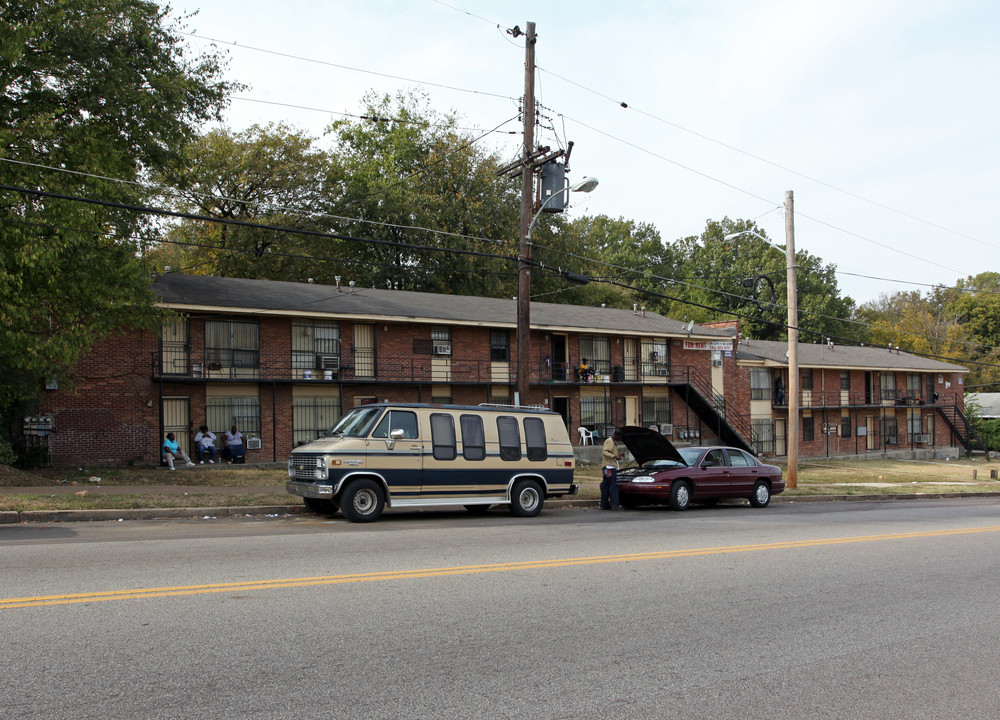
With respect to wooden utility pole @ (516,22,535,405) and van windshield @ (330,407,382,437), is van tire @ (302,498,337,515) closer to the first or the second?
van windshield @ (330,407,382,437)

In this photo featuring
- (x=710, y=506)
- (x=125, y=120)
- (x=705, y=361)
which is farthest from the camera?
(x=705, y=361)

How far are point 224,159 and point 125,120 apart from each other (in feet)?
63.9

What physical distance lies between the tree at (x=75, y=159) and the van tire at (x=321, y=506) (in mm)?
7334

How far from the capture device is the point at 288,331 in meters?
28.4

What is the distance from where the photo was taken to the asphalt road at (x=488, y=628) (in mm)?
5008

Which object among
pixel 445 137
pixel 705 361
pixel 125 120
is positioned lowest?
pixel 705 361

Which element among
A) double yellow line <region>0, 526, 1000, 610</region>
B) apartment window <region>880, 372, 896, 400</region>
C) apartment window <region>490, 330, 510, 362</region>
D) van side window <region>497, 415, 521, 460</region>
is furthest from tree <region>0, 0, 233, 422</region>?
apartment window <region>880, 372, 896, 400</region>

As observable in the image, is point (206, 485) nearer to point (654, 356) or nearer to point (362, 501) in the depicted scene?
point (362, 501)

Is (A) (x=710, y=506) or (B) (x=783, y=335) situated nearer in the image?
(A) (x=710, y=506)

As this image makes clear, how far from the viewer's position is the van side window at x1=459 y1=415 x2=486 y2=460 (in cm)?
1532

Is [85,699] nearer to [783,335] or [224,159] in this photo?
[224,159]

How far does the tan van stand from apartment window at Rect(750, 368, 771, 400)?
27739 millimetres

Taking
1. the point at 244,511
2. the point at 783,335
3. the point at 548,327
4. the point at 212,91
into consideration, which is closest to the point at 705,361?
the point at 548,327

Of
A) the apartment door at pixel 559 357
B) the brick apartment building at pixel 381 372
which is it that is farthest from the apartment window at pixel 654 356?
the apartment door at pixel 559 357
